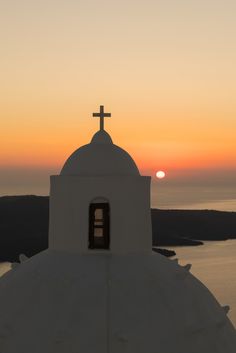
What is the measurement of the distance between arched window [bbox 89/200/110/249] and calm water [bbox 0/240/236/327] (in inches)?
2019

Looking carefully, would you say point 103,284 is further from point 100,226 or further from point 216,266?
point 216,266

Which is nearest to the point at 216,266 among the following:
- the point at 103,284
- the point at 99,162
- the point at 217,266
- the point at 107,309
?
the point at 217,266

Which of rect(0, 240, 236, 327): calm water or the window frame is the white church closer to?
the window frame

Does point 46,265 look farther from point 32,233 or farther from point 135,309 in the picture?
point 32,233

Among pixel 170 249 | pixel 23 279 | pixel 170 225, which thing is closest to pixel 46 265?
pixel 23 279

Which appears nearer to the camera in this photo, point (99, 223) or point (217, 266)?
point (99, 223)

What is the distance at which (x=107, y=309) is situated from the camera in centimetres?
1054

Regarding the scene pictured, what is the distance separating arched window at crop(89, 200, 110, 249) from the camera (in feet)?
38.3

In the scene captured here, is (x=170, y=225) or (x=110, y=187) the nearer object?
(x=110, y=187)

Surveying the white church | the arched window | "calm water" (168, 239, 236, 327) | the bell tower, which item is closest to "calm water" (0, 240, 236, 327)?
"calm water" (168, 239, 236, 327)

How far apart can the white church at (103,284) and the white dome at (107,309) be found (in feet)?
0.06

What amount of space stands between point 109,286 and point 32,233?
128 metres

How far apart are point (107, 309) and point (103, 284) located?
0.51 meters

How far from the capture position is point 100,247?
11617mm
